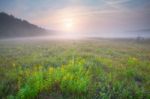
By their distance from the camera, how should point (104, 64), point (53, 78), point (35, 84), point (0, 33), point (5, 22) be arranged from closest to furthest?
point (35, 84) < point (53, 78) < point (104, 64) < point (0, 33) < point (5, 22)

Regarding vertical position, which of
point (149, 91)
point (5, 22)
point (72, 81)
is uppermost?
point (5, 22)

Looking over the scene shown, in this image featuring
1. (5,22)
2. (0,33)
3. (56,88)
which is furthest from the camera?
(5,22)

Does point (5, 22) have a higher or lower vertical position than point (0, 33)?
higher

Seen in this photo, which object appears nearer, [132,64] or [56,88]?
[56,88]

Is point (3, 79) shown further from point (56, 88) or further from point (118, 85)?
point (118, 85)

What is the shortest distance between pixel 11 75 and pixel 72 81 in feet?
10.2

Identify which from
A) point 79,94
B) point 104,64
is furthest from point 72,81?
point 104,64

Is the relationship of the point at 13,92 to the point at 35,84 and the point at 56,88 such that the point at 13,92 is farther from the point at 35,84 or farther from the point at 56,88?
the point at 56,88

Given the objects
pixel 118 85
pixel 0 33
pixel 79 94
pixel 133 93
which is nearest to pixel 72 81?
pixel 79 94

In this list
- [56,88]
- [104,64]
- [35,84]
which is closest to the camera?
[35,84]

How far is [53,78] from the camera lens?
248 inches

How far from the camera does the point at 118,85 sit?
6164mm

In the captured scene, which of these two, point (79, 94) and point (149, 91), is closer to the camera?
point (79, 94)

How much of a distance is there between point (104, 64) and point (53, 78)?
452 centimetres
